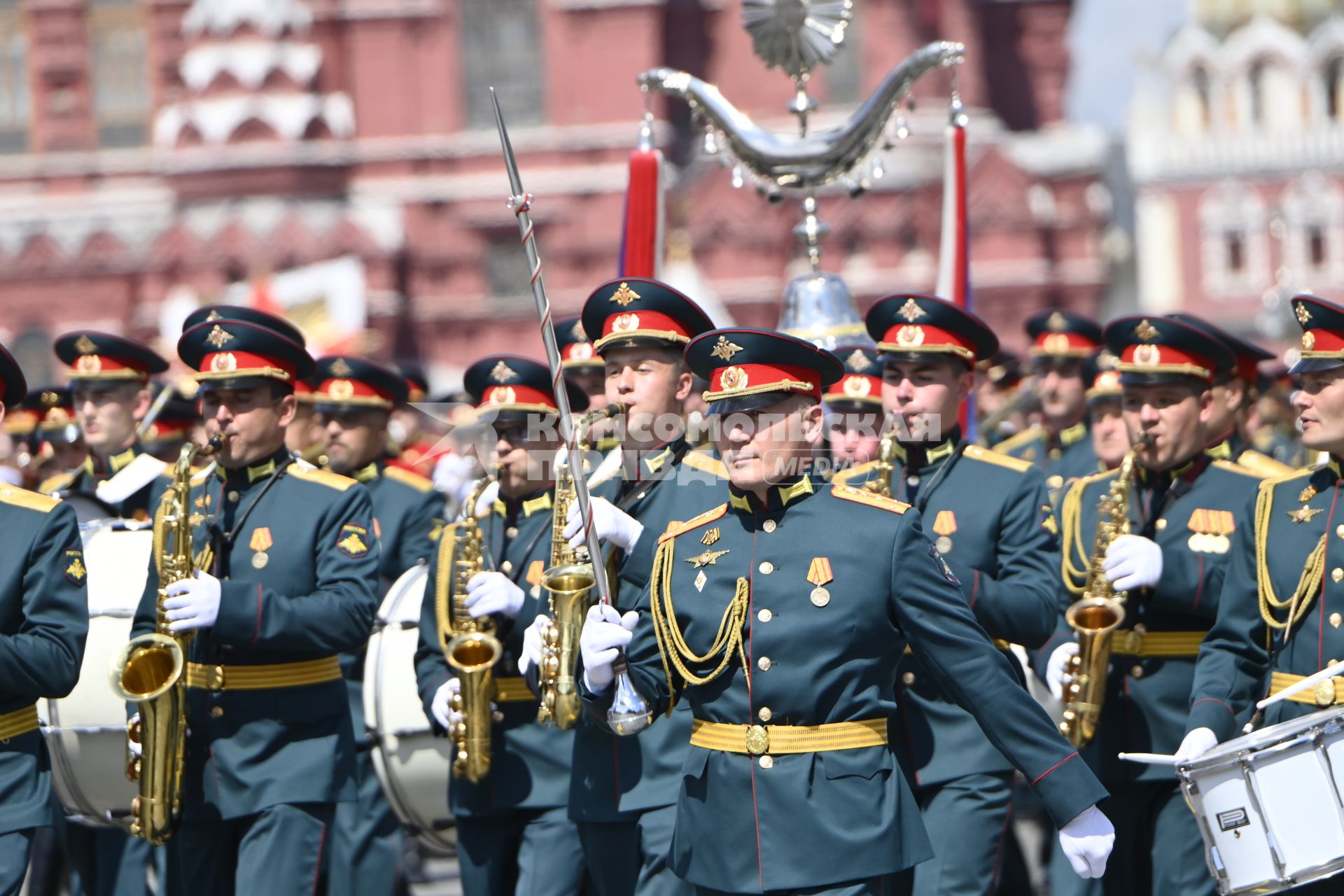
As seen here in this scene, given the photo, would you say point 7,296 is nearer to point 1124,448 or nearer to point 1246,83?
point 1124,448

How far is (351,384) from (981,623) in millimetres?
4230

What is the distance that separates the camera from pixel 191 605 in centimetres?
600

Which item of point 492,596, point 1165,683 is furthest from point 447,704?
point 1165,683

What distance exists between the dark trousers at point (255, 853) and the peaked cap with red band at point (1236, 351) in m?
3.43

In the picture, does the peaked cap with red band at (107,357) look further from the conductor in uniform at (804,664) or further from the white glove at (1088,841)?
the white glove at (1088,841)

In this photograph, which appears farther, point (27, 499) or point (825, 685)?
point (27, 499)

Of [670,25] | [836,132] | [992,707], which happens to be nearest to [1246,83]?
[670,25]

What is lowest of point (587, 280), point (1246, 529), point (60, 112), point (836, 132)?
point (1246, 529)

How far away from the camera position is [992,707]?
4.79m

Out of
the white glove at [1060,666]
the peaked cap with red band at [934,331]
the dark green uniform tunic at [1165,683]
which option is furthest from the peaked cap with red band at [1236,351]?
the white glove at [1060,666]

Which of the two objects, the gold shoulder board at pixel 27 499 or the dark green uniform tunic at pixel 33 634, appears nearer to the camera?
the dark green uniform tunic at pixel 33 634

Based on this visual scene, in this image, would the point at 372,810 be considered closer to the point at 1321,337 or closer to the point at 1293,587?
the point at 1293,587

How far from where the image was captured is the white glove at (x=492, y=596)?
6535 millimetres

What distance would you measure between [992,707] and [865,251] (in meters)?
33.3
